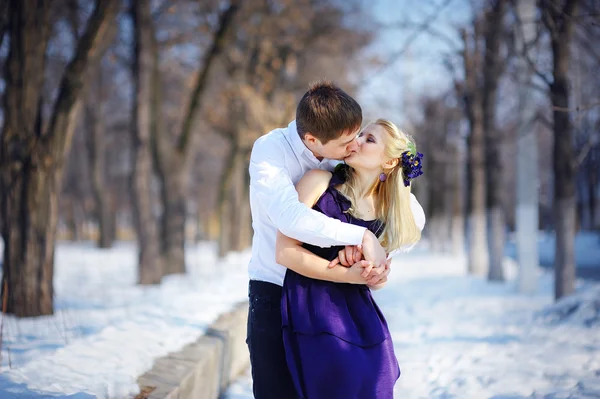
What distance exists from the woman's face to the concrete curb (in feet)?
5.35

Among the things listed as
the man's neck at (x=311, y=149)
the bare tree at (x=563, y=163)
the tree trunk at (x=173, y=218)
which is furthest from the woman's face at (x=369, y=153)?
the tree trunk at (x=173, y=218)

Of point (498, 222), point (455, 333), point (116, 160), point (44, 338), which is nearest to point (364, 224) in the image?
point (44, 338)

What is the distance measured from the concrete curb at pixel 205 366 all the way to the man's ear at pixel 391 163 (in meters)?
1.70

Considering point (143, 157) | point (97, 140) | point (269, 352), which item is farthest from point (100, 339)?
point (97, 140)

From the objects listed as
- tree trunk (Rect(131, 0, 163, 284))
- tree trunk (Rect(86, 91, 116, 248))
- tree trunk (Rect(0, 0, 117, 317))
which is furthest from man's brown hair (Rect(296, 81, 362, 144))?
tree trunk (Rect(86, 91, 116, 248))

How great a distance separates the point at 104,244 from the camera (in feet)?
83.3

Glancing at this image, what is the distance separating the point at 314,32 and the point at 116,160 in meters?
18.6

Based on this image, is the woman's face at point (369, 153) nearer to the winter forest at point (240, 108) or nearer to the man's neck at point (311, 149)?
the man's neck at point (311, 149)

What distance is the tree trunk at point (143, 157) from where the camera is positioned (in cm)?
1128

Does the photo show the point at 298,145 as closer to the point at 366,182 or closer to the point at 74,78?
the point at 366,182

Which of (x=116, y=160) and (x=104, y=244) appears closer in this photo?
(x=104, y=244)

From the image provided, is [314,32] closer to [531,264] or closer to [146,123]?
[146,123]

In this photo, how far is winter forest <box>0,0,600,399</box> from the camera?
22.9ft

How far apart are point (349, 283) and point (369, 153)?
2.03 feet
